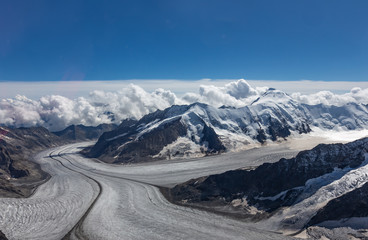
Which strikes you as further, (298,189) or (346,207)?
(298,189)

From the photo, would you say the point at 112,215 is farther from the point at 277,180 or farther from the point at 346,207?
the point at 346,207

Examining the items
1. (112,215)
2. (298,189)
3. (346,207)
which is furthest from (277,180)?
(112,215)

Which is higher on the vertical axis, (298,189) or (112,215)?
(298,189)

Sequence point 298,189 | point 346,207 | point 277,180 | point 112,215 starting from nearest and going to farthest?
1. point 346,207
2. point 298,189
3. point 112,215
4. point 277,180

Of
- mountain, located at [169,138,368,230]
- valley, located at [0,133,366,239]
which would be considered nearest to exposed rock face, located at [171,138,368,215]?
mountain, located at [169,138,368,230]

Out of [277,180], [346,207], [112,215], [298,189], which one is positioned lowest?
[112,215]

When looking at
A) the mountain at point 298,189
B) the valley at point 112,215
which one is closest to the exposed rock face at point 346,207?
the mountain at point 298,189

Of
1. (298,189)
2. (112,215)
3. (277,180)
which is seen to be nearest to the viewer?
Answer: (298,189)

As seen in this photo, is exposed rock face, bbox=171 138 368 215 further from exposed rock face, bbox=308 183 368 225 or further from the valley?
the valley
